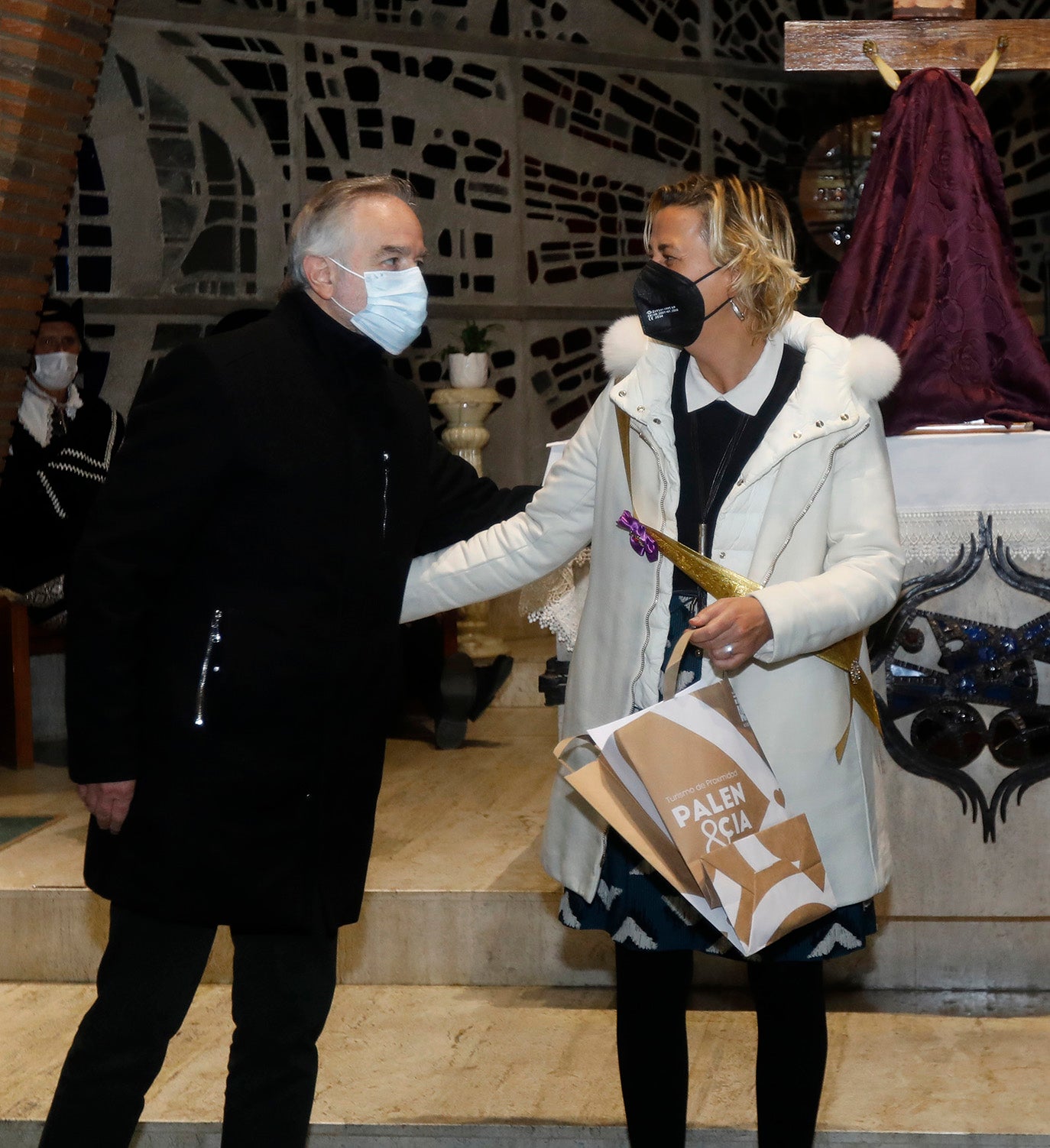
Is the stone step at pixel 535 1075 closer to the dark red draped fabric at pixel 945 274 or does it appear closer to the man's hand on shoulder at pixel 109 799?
the man's hand on shoulder at pixel 109 799

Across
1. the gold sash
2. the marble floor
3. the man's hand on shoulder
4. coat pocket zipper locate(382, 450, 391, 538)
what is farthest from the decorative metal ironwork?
the man's hand on shoulder

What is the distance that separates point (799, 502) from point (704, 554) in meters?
0.15

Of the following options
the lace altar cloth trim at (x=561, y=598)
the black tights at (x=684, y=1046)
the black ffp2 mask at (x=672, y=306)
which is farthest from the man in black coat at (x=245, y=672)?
the lace altar cloth trim at (x=561, y=598)

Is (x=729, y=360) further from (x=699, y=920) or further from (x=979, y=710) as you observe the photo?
(x=979, y=710)

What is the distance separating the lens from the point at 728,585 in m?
2.06

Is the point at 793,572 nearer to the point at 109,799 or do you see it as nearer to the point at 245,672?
the point at 245,672

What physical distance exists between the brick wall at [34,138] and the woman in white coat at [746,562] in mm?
2610

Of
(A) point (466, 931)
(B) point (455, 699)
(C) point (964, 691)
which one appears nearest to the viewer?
(C) point (964, 691)

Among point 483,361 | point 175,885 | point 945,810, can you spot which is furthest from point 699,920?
point 483,361

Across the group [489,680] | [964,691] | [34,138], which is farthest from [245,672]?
[489,680]

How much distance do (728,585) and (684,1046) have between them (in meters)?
0.67

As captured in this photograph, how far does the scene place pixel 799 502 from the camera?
2.09m

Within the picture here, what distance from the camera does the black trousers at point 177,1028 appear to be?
78.3 inches

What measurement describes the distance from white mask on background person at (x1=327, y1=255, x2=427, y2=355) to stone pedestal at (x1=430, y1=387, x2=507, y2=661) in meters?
3.91
